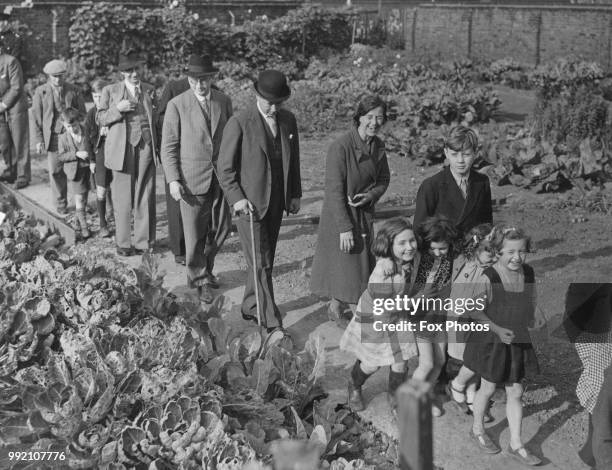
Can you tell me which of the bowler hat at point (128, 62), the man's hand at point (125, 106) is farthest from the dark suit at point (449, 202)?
the bowler hat at point (128, 62)

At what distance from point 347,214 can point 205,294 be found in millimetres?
1655

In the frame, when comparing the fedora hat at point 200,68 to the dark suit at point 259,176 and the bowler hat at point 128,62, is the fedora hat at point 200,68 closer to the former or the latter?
the dark suit at point 259,176

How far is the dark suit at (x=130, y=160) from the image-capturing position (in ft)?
27.5

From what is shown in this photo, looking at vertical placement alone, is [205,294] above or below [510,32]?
below

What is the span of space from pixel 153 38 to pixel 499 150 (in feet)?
39.5

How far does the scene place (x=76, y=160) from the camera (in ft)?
30.5

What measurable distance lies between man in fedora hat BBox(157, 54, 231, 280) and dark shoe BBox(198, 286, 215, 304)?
9 centimetres

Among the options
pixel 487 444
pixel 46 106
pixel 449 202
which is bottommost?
pixel 487 444

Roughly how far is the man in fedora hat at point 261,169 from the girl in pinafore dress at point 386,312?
1.30m

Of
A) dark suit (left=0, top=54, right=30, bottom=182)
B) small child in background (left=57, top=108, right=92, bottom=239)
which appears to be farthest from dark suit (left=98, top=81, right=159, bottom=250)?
dark suit (left=0, top=54, right=30, bottom=182)

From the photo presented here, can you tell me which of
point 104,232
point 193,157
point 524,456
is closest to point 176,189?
point 193,157

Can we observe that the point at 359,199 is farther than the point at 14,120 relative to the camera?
No

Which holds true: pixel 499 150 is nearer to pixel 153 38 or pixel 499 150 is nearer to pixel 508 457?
pixel 508 457

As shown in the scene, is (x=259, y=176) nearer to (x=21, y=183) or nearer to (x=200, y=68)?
(x=200, y=68)
